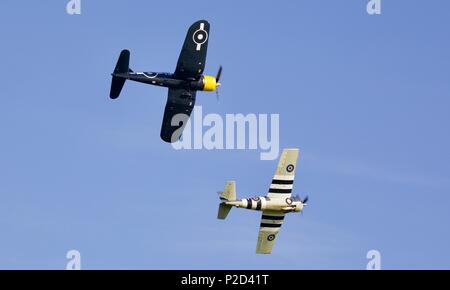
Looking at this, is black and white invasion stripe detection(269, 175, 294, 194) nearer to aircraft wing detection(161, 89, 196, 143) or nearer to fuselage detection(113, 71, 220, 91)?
fuselage detection(113, 71, 220, 91)

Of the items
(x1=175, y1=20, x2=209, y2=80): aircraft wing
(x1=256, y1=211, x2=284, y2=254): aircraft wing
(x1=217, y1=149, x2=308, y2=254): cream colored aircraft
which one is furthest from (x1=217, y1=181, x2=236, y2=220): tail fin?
(x1=175, y1=20, x2=209, y2=80): aircraft wing

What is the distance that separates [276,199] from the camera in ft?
200

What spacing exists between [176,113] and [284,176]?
24.4 ft

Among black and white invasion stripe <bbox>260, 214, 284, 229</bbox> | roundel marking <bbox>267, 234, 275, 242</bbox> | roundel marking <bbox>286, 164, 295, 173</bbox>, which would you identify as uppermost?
roundel marking <bbox>286, 164, 295, 173</bbox>

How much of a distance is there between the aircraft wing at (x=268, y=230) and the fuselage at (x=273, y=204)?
1512mm

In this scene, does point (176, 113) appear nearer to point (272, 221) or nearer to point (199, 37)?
point (199, 37)

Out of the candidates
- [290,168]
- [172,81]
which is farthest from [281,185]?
[172,81]

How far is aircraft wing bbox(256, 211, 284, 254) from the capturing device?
207ft

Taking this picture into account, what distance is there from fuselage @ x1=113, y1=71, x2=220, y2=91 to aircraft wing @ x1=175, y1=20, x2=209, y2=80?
54cm

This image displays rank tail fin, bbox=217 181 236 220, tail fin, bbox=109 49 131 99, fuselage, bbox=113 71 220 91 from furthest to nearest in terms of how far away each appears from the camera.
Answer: fuselage, bbox=113 71 220 91 → tail fin, bbox=109 49 131 99 → tail fin, bbox=217 181 236 220

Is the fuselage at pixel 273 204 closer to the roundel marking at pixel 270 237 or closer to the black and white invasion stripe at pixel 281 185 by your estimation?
the black and white invasion stripe at pixel 281 185

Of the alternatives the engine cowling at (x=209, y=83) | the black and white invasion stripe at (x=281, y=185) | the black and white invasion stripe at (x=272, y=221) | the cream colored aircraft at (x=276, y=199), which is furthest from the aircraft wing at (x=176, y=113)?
the black and white invasion stripe at (x=272, y=221)

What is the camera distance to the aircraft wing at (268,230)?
6306 cm
